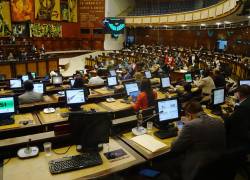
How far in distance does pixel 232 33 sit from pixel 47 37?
13.7m

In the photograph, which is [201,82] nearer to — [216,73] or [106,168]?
[216,73]

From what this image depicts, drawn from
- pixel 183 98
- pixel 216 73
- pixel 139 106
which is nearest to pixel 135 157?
pixel 139 106

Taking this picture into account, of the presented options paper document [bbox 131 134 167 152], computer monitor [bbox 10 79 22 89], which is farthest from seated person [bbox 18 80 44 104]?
paper document [bbox 131 134 167 152]

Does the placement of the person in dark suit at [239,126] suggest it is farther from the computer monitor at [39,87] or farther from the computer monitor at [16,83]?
the computer monitor at [16,83]

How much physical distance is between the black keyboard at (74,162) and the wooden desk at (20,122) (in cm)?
163

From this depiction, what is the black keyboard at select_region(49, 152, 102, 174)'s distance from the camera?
9.32 feet

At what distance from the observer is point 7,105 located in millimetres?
4750

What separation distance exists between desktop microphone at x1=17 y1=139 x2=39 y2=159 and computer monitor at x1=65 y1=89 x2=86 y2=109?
2292mm

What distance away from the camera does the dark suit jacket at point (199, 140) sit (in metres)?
2.91

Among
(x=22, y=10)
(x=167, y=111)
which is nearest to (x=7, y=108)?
(x=167, y=111)

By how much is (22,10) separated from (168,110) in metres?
18.5

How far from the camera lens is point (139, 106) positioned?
4.96 meters

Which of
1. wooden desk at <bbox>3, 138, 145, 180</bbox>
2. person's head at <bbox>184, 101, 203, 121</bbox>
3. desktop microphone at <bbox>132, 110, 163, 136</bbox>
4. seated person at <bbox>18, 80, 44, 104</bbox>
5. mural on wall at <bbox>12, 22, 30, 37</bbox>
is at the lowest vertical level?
wooden desk at <bbox>3, 138, 145, 180</bbox>

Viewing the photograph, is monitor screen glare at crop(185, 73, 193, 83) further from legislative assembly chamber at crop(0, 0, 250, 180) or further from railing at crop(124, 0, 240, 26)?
railing at crop(124, 0, 240, 26)
